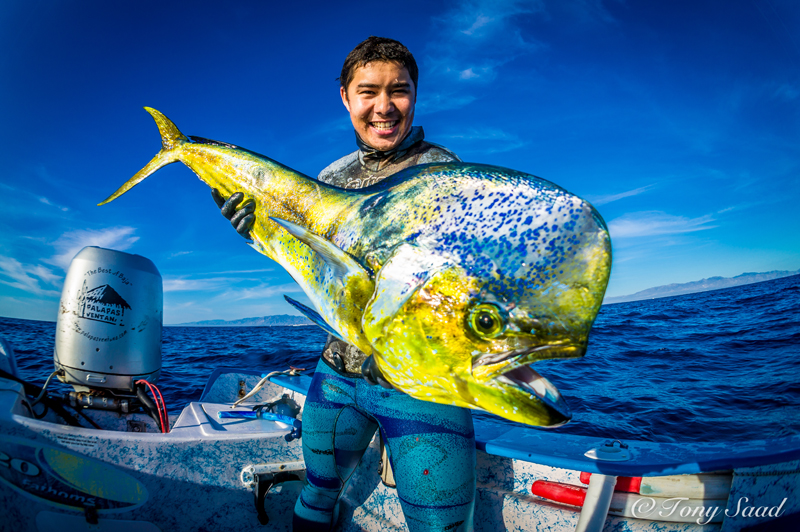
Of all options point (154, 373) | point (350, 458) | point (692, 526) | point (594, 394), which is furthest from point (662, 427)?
point (154, 373)

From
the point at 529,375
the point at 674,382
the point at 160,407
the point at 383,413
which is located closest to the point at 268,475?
the point at 160,407

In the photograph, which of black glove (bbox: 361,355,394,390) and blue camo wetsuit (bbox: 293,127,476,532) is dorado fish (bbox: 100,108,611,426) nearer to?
black glove (bbox: 361,355,394,390)

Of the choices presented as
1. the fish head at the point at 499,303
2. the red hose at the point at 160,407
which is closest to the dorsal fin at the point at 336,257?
the fish head at the point at 499,303

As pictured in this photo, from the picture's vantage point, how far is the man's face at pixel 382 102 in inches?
68.2

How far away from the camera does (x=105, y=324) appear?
11.7ft

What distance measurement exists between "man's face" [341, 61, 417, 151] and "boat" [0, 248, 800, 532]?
2.05m

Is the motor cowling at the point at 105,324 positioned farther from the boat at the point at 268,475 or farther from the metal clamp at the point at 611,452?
the metal clamp at the point at 611,452

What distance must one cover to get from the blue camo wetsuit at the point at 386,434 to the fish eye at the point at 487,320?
92 centimetres

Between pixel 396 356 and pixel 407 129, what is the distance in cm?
131

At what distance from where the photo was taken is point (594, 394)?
7.72 meters

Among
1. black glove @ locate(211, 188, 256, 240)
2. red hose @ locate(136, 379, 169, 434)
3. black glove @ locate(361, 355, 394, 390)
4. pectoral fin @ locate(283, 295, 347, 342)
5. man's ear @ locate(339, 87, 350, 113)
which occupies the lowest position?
red hose @ locate(136, 379, 169, 434)

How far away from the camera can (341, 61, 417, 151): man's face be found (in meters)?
1.73

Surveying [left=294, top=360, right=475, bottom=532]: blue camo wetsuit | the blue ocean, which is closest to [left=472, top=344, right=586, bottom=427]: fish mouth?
[left=294, top=360, right=475, bottom=532]: blue camo wetsuit

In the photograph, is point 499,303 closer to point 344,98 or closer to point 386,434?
point 386,434
